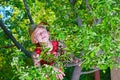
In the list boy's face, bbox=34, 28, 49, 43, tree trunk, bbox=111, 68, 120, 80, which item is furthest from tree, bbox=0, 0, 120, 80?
tree trunk, bbox=111, 68, 120, 80

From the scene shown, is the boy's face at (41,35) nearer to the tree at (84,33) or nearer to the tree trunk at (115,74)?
the tree at (84,33)

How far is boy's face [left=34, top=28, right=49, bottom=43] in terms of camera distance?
4094mm

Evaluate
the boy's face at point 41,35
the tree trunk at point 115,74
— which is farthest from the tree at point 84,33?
the tree trunk at point 115,74

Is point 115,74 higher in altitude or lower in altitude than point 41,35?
lower

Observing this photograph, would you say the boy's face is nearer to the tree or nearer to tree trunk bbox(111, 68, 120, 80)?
the tree

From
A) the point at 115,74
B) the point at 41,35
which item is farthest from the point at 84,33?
the point at 115,74

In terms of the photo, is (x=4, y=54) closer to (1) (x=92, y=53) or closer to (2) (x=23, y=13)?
(2) (x=23, y=13)

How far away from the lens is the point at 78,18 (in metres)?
5.53

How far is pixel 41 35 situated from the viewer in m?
4.11

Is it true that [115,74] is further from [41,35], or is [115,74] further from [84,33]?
[84,33]

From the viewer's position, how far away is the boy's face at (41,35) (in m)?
4.09

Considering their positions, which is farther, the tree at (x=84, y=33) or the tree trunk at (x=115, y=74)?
the tree trunk at (x=115, y=74)

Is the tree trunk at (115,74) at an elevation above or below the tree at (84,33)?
below

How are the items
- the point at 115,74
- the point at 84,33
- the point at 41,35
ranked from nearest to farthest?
the point at 84,33
the point at 41,35
the point at 115,74
